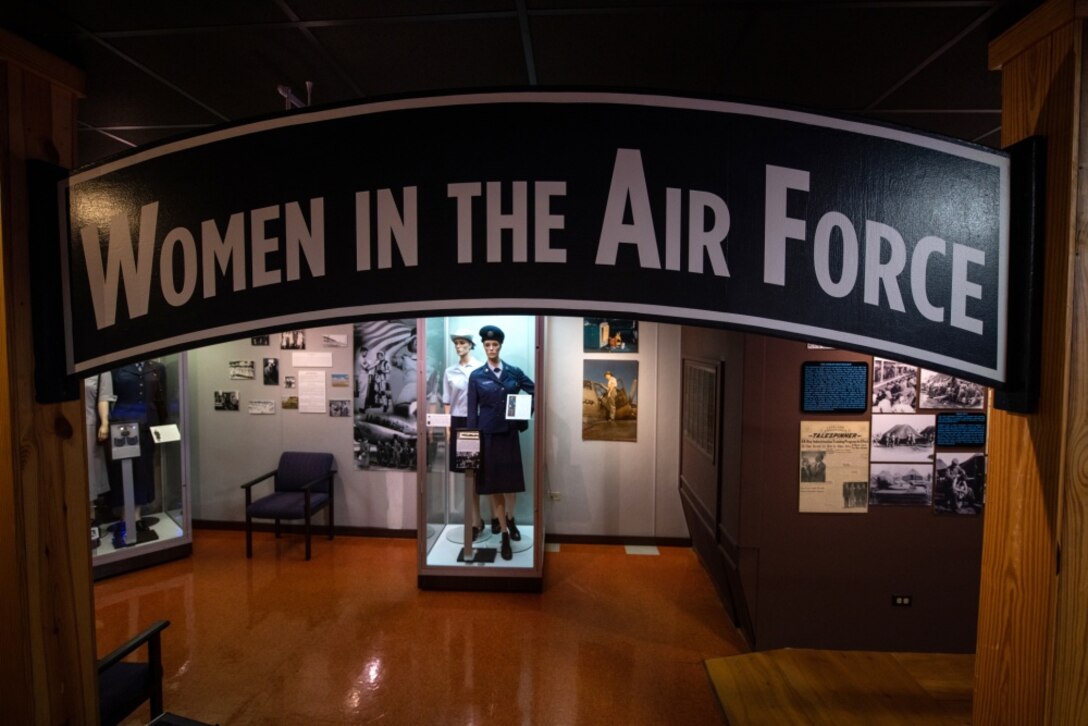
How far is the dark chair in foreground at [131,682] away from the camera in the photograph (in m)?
2.21

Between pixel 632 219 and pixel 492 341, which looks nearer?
pixel 632 219

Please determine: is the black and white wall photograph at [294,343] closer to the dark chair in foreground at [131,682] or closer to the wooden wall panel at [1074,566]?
the dark chair in foreground at [131,682]

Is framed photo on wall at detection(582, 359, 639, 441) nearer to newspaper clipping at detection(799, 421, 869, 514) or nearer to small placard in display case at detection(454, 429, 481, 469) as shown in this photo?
small placard in display case at detection(454, 429, 481, 469)

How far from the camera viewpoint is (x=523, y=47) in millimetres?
1689

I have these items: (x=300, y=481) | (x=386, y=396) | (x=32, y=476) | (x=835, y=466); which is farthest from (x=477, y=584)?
(x=32, y=476)

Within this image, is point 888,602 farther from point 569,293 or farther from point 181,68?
point 181,68

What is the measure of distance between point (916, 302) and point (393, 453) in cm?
523

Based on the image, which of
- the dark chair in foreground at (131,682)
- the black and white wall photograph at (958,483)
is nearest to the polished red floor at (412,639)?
the dark chair in foreground at (131,682)

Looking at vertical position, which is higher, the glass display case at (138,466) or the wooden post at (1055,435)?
the wooden post at (1055,435)

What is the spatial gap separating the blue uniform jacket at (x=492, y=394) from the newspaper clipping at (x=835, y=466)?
7.12ft

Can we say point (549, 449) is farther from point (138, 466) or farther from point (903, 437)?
point (138, 466)

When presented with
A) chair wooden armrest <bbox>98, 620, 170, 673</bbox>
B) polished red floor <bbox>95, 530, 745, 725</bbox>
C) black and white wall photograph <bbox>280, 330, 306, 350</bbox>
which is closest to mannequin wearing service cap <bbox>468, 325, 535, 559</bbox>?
polished red floor <bbox>95, 530, 745, 725</bbox>

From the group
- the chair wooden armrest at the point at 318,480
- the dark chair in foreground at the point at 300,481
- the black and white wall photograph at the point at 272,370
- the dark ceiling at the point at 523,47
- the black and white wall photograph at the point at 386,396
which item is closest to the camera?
the dark ceiling at the point at 523,47

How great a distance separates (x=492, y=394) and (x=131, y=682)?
2.81m
